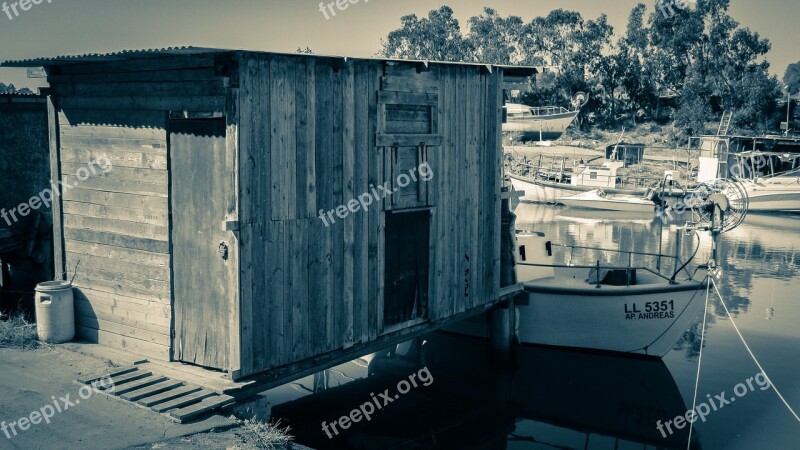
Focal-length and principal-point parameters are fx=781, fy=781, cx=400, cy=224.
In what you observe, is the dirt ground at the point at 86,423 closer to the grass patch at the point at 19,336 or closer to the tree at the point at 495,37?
the grass patch at the point at 19,336

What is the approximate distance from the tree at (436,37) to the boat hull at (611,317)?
238 feet

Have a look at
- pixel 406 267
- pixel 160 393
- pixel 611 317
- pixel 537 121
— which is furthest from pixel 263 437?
pixel 537 121

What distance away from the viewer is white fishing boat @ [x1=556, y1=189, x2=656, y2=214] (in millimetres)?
49719

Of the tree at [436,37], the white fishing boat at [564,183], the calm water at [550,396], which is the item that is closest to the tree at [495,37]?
the tree at [436,37]

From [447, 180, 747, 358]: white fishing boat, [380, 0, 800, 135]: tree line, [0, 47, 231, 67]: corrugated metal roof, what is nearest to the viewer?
[0, 47, 231, 67]: corrugated metal roof

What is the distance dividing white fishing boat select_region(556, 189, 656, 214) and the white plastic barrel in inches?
1666

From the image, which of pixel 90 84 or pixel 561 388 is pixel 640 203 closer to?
pixel 561 388

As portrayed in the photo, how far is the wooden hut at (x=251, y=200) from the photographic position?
1038 centimetres

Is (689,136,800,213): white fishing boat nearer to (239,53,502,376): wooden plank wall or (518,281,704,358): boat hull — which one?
(518,281,704,358): boat hull

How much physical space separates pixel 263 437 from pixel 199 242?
2863mm

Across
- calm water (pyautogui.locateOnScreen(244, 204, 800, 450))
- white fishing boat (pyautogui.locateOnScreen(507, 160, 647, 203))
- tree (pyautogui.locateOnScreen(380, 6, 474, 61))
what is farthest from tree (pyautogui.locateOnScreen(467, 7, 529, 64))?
calm water (pyautogui.locateOnScreen(244, 204, 800, 450))

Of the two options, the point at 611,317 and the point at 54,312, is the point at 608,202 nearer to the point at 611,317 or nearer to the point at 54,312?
the point at 611,317

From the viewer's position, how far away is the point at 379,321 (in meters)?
12.8

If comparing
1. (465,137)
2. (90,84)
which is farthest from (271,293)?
(465,137)
